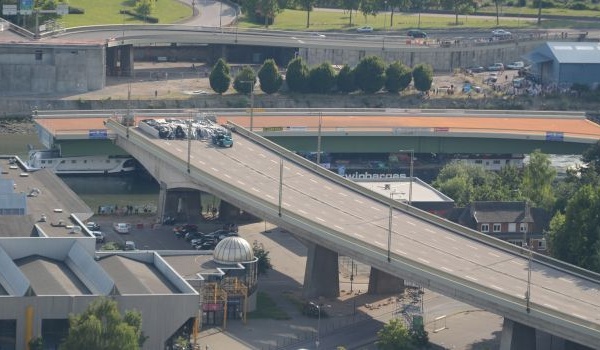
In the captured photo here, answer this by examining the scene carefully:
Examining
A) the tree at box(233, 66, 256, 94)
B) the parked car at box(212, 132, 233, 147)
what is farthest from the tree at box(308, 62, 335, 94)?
the parked car at box(212, 132, 233, 147)

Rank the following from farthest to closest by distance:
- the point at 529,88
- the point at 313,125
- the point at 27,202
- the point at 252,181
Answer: the point at 529,88
the point at 313,125
the point at 252,181
the point at 27,202

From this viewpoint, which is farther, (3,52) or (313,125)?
(3,52)

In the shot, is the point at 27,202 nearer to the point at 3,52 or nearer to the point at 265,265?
the point at 265,265

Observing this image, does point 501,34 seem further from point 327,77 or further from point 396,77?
point 327,77

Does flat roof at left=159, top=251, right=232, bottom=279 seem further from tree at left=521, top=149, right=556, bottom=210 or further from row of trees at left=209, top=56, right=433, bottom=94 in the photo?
row of trees at left=209, top=56, right=433, bottom=94

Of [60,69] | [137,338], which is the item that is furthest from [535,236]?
[60,69]

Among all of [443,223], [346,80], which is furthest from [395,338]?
[346,80]

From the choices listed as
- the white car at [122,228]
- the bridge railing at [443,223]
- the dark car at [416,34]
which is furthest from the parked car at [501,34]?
the white car at [122,228]
